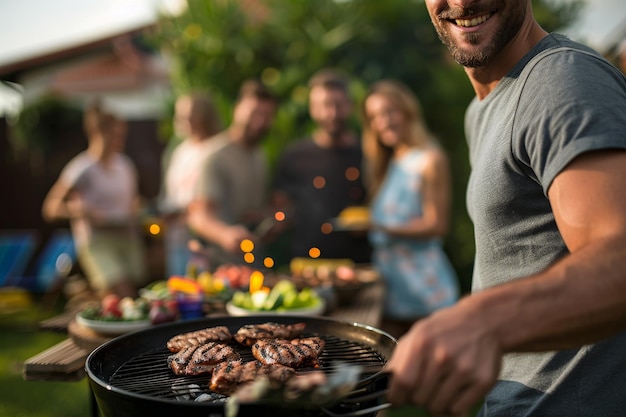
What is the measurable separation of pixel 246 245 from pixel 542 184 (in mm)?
3295

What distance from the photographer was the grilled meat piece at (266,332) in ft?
6.24

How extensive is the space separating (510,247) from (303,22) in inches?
249

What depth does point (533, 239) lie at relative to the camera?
1.37m

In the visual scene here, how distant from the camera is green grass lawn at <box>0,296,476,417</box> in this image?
4777 millimetres

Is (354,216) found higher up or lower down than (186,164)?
lower down

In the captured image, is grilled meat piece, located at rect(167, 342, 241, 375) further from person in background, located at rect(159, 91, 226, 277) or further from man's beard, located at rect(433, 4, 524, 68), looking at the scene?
person in background, located at rect(159, 91, 226, 277)

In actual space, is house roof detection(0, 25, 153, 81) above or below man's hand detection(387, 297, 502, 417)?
above

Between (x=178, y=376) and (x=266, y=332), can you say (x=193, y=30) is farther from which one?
(x=178, y=376)

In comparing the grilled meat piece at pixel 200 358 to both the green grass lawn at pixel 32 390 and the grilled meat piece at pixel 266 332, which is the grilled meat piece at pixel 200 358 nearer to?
the grilled meat piece at pixel 266 332

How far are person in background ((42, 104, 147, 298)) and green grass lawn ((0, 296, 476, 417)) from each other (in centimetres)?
83

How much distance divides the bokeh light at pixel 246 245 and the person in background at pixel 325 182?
0.55 metres

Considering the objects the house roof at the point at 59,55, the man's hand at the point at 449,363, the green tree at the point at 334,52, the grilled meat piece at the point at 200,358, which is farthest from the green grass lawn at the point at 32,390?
the house roof at the point at 59,55

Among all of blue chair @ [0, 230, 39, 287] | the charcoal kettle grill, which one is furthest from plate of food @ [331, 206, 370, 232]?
blue chair @ [0, 230, 39, 287]

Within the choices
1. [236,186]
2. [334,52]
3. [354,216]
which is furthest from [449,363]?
[334,52]
